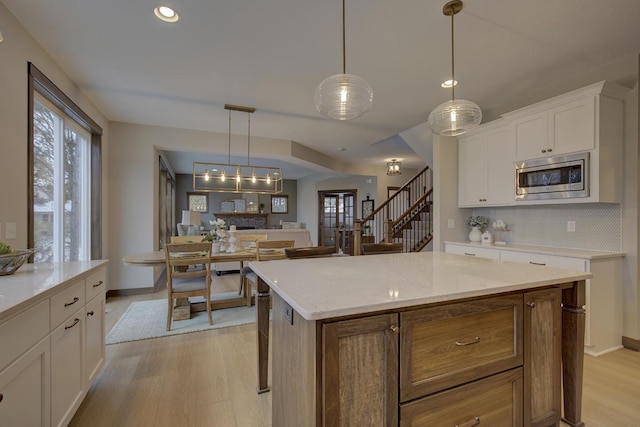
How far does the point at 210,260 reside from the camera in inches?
134

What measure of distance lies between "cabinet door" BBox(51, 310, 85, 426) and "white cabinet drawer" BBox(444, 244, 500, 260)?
11.2 feet

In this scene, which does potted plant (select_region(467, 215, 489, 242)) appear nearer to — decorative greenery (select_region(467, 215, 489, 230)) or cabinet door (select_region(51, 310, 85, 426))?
decorative greenery (select_region(467, 215, 489, 230))

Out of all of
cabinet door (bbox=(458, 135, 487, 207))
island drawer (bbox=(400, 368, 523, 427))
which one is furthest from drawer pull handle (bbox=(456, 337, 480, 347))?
cabinet door (bbox=(458, 135, 487, 207))

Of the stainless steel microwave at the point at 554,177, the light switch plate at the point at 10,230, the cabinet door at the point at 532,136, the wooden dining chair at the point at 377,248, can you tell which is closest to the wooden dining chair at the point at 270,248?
the wooden dining chair at the point at 377,248

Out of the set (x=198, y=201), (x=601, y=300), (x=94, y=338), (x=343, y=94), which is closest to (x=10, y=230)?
(x=94, y=338)

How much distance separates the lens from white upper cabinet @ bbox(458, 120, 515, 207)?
11.1 feet

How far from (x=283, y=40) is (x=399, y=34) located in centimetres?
94

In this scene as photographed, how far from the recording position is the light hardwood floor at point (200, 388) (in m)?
1.84

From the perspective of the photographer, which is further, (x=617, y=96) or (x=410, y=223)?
(x=410, y=223)

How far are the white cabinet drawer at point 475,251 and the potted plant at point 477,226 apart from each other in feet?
1.01

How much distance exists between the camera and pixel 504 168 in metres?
3.43

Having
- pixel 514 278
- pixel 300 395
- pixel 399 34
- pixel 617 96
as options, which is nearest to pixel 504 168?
pixel 617 96

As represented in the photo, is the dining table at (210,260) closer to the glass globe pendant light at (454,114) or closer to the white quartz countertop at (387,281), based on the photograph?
the white quartz countertop at (387,281)

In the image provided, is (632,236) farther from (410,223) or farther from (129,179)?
(129,179)
